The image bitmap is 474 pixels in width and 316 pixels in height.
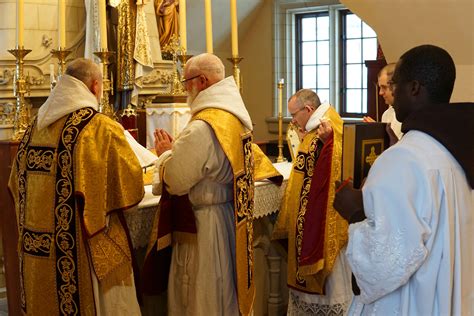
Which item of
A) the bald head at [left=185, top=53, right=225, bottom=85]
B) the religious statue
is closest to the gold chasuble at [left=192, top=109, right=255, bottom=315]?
the bald head at [left=185, top=53, right=225, bottom=85]

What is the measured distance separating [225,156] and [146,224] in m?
0.57

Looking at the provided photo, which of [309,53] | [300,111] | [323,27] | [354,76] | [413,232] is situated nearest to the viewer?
[413,232]

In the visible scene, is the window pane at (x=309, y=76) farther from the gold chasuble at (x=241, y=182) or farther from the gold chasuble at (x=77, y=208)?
the gold chasuble at (x=77, y=208)

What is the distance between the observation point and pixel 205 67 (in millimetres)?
3850

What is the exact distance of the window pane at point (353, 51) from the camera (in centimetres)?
1073

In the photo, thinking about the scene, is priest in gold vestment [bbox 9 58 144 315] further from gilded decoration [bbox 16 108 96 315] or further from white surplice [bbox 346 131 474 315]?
white surplice [bbox 346 131 474 315]

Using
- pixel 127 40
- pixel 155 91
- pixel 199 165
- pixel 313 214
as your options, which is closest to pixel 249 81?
pixel 155 91

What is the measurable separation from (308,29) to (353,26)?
2.59 feet

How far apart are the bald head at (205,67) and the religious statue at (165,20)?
4.22 metres

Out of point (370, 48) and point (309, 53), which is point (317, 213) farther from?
point (309, 53)

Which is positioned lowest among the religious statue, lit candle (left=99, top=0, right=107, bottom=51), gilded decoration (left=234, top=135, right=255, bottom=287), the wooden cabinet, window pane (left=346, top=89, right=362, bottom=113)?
the wooden cabinet

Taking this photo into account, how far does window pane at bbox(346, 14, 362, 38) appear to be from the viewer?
419 inches

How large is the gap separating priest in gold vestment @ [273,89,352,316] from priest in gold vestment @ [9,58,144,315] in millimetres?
1188

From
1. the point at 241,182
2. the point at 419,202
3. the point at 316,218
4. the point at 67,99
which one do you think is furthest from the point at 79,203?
the point at 419,202
